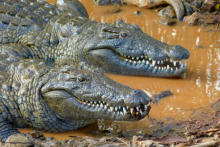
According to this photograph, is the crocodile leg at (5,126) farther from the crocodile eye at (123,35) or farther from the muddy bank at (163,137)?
the crocodile eye at (123,35)

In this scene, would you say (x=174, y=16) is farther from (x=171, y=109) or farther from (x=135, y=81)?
(x=171, y=109)

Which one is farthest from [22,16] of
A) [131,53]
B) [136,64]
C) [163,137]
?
[163,137]

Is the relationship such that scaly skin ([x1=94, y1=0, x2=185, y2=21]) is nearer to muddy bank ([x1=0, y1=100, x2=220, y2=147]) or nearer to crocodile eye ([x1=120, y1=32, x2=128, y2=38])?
crocodile eye ([x1=120, y1=32, x2=128, y2=38])

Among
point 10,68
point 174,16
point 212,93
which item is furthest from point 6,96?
point 174,16

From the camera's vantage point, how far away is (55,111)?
4.68 meters

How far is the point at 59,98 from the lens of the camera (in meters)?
4.52

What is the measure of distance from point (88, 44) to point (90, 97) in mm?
2143

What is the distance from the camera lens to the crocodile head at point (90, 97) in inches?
170

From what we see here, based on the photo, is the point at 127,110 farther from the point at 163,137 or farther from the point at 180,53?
the point at 180,53

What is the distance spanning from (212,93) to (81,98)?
232 cm

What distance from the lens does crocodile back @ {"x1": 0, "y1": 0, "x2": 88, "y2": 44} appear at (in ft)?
22.4

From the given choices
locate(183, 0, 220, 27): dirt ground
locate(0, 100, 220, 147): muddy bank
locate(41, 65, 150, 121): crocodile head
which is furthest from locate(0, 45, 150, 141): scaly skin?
locate(183, 0, 220, 27): dirt ground

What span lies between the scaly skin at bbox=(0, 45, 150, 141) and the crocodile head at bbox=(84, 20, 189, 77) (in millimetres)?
1626

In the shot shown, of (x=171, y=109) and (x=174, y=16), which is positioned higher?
(x=174, y=16)
